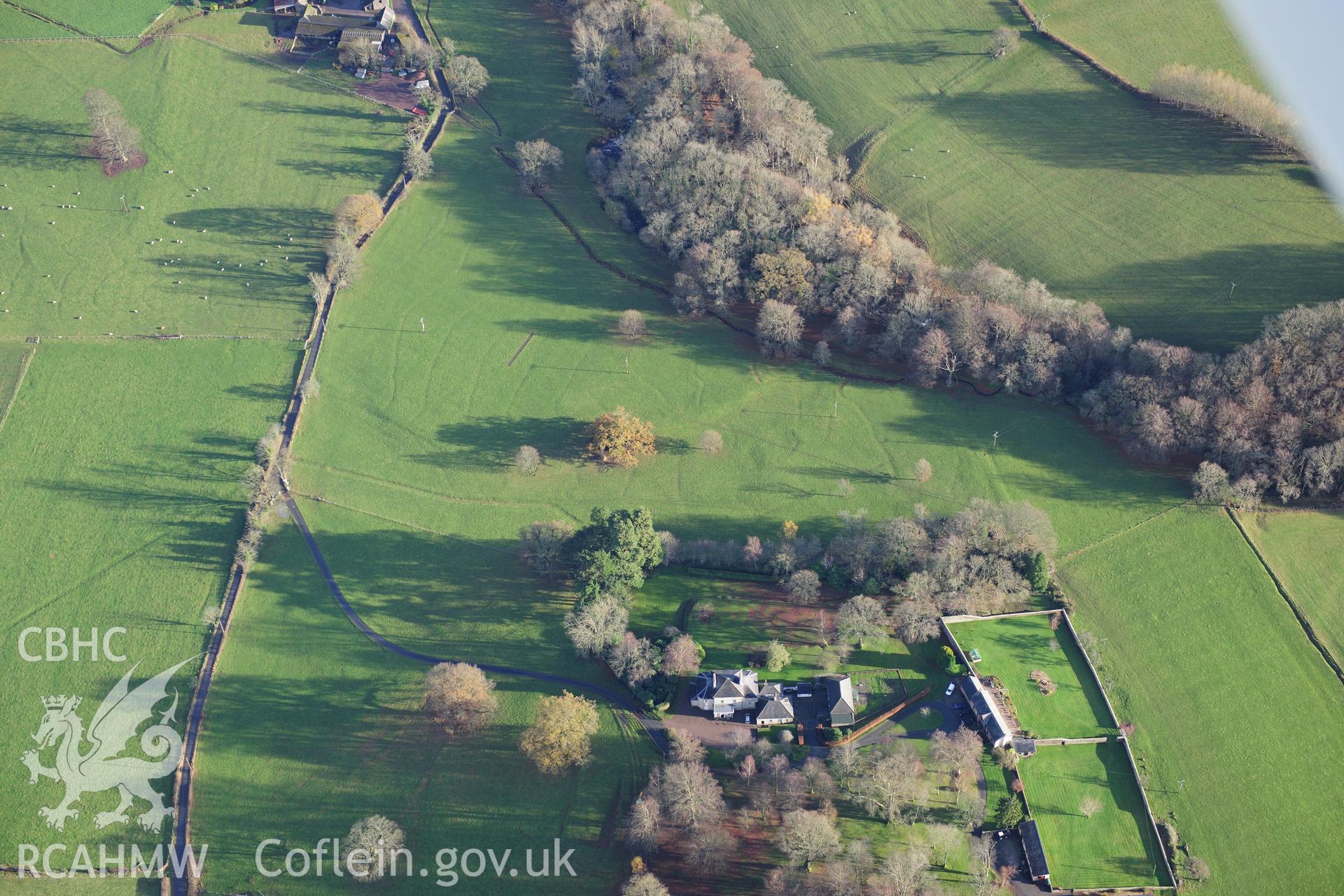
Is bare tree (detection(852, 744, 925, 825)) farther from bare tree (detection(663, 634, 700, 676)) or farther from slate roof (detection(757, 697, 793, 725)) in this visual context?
bare tree (detection(663, 634, 700, 676))

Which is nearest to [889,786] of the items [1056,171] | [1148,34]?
[1056,171]

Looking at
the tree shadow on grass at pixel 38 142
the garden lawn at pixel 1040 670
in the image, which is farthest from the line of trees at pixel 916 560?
the tree shadow on grass at pixel 38 142

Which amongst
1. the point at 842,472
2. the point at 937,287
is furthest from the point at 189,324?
the point at 937,287

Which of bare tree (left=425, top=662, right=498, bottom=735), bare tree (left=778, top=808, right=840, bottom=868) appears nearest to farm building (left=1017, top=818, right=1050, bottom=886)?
bare tree (left=778, top=808, right=840, bottom=868)

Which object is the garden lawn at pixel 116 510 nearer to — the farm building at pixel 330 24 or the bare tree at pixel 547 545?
the bare tree at pixel 547 545

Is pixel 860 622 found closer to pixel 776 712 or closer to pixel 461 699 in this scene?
pixel 776 712
